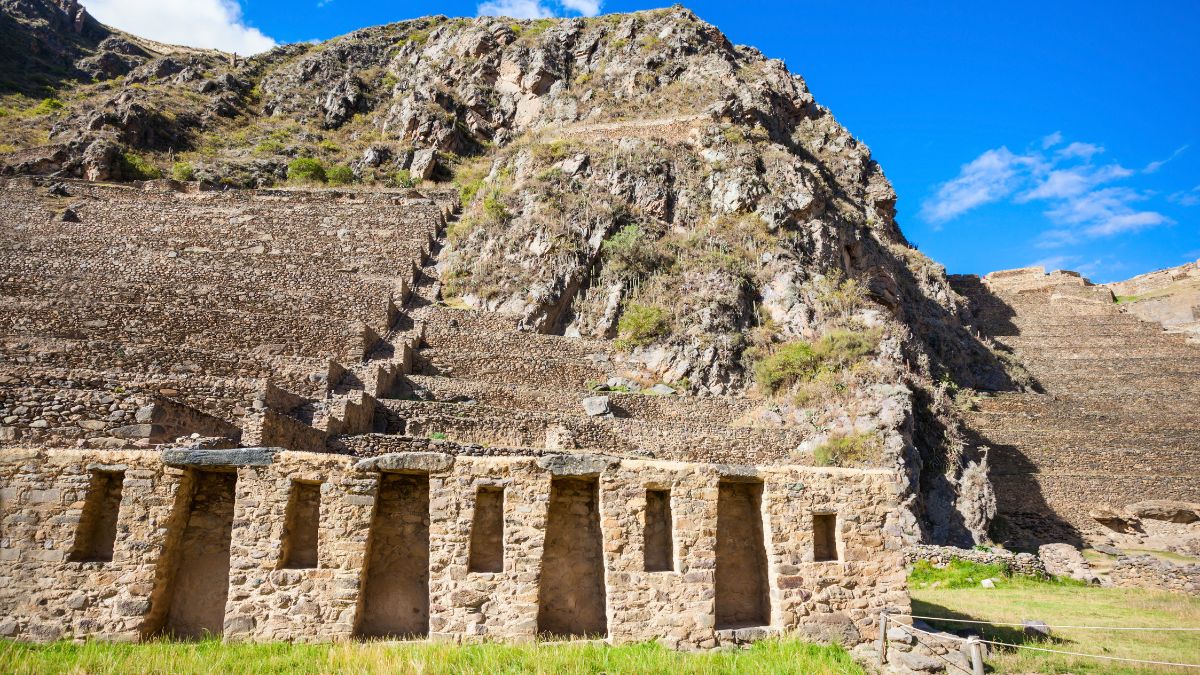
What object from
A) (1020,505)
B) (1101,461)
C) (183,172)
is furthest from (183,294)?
(1101,461)

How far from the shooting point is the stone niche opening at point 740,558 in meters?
8.24

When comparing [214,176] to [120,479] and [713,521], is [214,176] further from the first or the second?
[713,521]

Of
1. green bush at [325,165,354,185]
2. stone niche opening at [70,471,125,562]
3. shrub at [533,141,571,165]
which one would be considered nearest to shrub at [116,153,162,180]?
green bush at [325,165,354,185]

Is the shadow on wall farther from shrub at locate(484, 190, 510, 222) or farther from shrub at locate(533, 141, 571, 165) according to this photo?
shrub at locate(533, 141, 571, 165)

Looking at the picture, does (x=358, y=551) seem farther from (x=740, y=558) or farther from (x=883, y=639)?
(x=883, y=639)

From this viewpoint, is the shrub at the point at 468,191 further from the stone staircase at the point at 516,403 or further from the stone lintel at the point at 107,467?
the stone lintel at the point at 107,467

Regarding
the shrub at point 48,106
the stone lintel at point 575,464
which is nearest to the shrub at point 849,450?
the stone lintel at point 575,464

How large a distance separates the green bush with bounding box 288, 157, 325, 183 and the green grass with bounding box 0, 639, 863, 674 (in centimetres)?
5188

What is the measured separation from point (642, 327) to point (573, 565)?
23019 millimetres

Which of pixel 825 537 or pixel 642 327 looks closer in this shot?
pixel 825 537

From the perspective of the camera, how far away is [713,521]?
7840 mm

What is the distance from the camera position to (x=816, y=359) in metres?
27.4

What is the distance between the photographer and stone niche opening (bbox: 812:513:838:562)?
8391 mm

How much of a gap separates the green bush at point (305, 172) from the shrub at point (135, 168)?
378 inches
